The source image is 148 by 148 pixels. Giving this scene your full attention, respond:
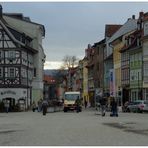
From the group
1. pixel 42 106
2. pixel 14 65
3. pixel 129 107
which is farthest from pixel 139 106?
pixel 14 65

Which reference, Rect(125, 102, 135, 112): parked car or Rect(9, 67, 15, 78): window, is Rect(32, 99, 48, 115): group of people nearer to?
Rect(9, 67, 15, 78): window

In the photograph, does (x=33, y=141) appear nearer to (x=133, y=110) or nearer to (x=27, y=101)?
(x=133, y=110)

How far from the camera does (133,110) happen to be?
69.8 meters

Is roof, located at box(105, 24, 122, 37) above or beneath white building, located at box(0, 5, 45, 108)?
above

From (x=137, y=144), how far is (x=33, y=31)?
80842 millimetres

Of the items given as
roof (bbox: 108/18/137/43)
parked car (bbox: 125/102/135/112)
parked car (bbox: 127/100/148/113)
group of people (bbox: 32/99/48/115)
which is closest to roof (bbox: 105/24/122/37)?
roof (bbox: 108/18/137/43)

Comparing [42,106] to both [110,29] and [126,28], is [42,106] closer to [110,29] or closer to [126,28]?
[126,28]

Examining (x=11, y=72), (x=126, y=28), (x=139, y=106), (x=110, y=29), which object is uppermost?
(x=110, y=29)

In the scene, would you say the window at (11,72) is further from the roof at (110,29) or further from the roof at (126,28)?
the roof at (110,29)

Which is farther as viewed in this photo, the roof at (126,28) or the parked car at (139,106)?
the roof at (126,28)

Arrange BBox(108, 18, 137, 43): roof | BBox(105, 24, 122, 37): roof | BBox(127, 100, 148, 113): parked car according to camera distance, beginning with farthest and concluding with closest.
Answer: BBox(105, 24, 122, 37): roof < BBox(108, 18, 137, 43): roof < BBox(127, 100, 148, 113): parked car

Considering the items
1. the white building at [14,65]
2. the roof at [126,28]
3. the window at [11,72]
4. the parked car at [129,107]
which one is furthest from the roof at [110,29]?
the parked car at [129,107]

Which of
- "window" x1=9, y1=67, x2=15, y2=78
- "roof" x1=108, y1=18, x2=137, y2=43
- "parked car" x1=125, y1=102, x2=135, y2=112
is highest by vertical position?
"roof" x1=108, y1=18, x2=137, y2=43

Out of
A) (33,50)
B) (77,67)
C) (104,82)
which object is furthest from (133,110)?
(77,67)
